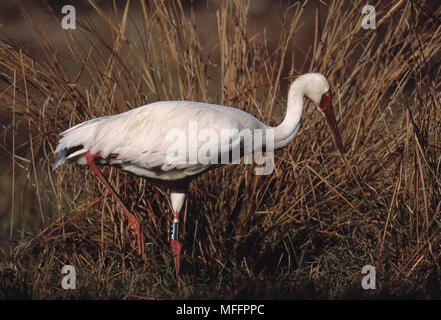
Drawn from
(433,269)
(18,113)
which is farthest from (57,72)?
(433,269)

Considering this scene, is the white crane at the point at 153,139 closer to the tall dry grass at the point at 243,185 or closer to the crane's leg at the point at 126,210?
the crane's leg at the point at 126,210

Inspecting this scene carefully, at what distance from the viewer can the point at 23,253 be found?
423 cm

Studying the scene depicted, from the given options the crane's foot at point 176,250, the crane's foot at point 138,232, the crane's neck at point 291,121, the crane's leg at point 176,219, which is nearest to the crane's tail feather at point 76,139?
the crane's foot at point 138,232

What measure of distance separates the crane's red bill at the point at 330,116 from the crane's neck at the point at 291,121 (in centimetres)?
17

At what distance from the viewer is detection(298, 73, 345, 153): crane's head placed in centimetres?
420

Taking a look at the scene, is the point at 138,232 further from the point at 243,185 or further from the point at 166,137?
the point at 243,185

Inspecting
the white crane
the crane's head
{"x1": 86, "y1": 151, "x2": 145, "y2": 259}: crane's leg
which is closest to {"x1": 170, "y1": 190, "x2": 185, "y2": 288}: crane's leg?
the white crane

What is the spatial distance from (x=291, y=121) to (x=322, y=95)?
33cm

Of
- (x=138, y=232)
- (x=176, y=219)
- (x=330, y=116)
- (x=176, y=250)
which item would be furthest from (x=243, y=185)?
(x=138, y=232)

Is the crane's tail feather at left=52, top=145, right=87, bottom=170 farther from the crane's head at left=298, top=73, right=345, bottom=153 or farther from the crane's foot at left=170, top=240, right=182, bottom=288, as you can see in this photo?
the crane's head at left=298, top=73, right=345, bottom=153

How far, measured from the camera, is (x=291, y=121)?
4098mm

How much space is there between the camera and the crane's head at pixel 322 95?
4.20 m

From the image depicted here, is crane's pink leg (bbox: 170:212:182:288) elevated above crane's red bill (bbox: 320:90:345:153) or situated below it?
below

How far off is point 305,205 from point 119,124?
132 cm
